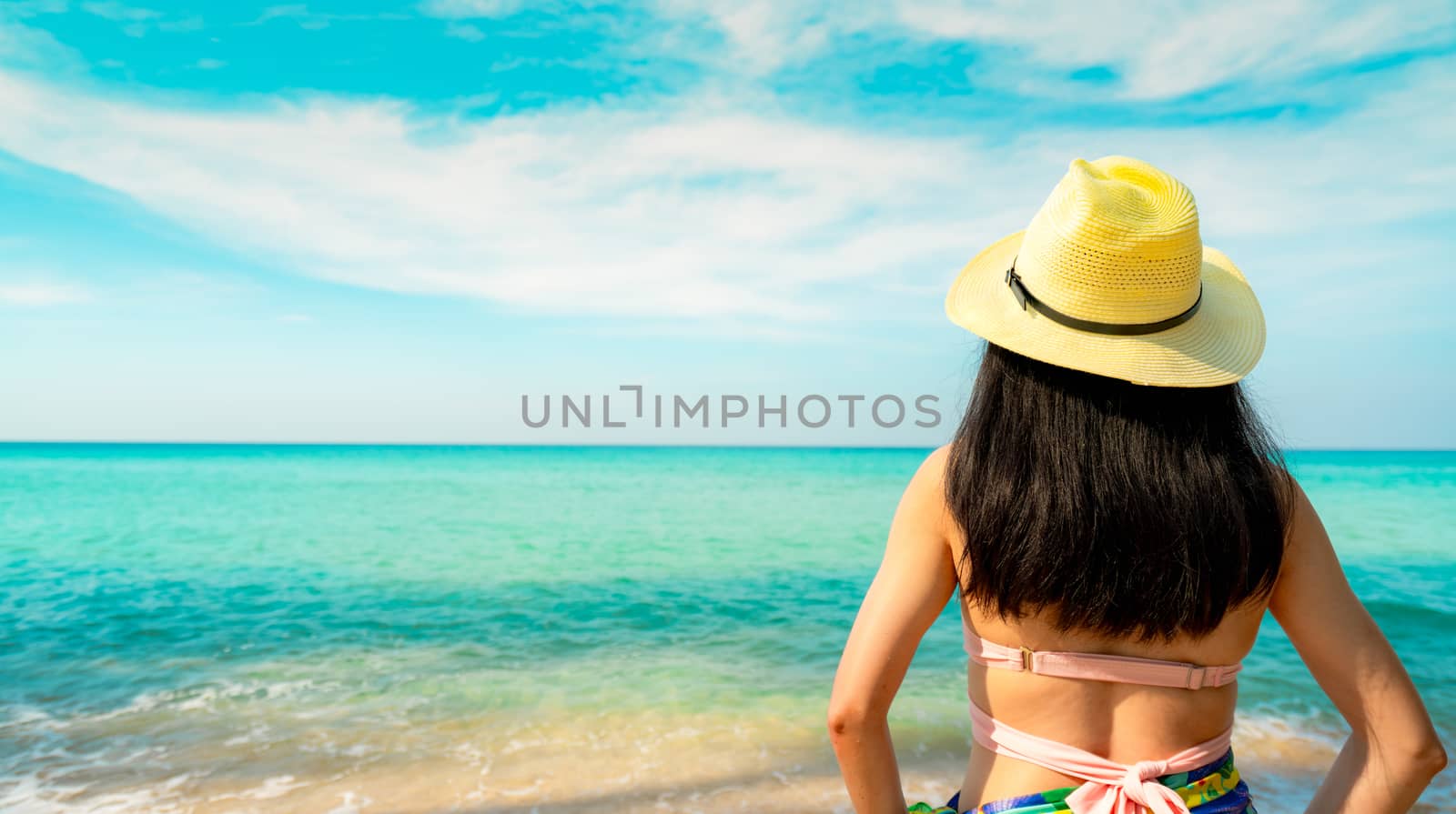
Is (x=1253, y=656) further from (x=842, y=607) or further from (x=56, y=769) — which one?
(x=56, y=769)

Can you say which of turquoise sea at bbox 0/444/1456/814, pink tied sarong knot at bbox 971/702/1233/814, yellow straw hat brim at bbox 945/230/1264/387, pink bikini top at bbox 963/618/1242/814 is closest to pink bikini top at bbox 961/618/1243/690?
pink bikini top at bbox 963/618/1242/814

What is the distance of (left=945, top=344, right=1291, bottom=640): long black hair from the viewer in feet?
3.77

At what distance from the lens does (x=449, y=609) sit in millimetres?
7883

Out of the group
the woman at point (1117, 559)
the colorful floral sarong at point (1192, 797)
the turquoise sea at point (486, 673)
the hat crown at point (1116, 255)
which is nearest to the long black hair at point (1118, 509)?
the woman at point (1117, 559)

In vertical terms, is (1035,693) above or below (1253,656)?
above

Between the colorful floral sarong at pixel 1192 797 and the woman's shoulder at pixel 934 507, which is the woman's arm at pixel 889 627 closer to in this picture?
the woman's shoulder at pixel 934 507

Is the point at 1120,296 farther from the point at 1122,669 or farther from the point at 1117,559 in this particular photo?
the point at 1122,669

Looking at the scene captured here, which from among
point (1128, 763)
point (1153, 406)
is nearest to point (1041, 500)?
point (1153, 406)

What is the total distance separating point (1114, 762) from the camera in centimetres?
122

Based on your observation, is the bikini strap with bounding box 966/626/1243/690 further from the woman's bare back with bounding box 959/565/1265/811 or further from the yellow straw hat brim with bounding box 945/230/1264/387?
the yellow straw hat brim with bounding box 945/230/1264/387

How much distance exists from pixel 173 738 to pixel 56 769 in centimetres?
49

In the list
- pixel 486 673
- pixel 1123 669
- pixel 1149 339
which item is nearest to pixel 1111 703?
pixel 1123 669

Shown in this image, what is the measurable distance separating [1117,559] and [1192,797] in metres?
0.38

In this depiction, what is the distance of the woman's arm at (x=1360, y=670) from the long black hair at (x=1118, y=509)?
42 millimetres
